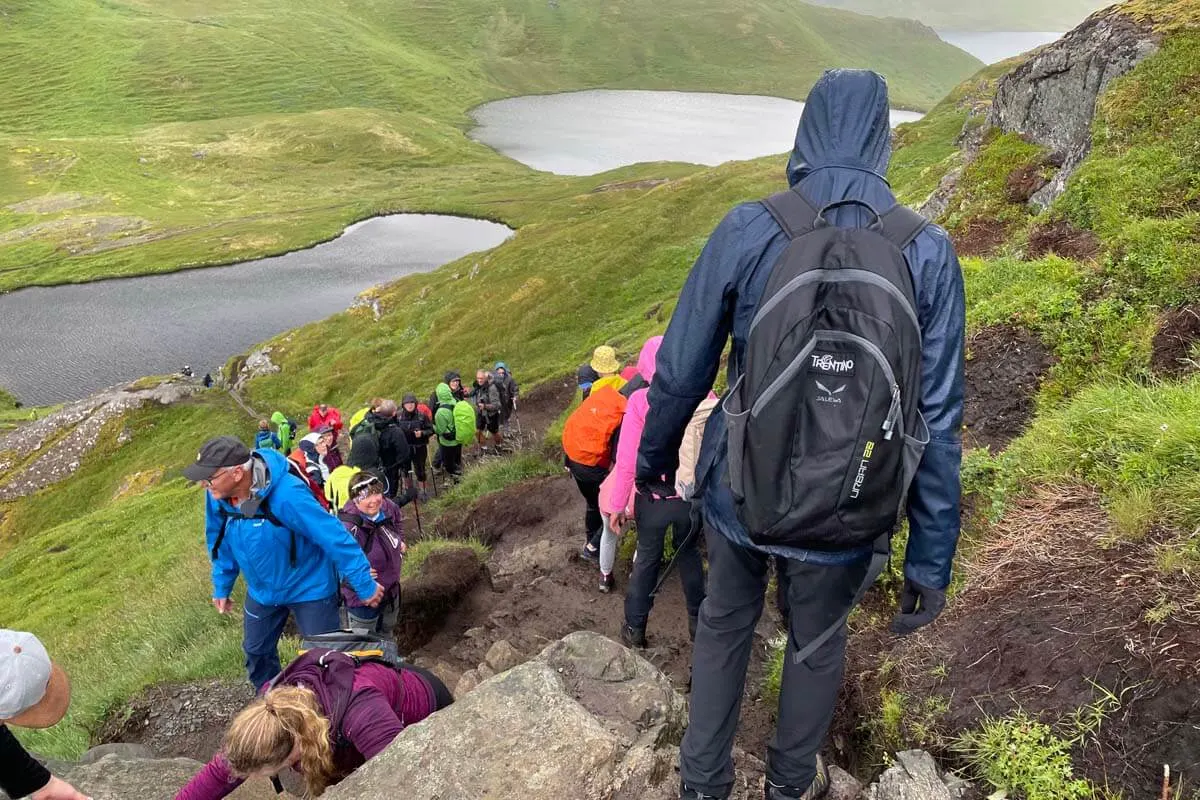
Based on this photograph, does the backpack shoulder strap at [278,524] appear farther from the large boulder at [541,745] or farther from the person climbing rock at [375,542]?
the large boulder at [541,745]

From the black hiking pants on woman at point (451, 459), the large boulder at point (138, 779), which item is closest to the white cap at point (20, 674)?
the large boulder at point (138, 779)

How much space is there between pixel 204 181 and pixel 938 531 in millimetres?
176095

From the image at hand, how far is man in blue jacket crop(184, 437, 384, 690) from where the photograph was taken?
658 cm

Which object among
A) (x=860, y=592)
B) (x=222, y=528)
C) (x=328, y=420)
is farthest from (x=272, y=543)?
(x=328, y=420)

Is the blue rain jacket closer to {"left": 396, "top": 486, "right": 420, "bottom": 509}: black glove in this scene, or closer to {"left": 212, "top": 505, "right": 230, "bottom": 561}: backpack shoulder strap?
{"left": 212, "top": 505, "right": 230, "bottom": 561}: backpack shoulder strap

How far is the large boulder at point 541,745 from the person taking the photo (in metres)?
4.39

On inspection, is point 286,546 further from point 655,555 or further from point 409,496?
point 409,496

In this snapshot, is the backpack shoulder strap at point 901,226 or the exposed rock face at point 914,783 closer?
the backpack shoulder strap at point 901,226

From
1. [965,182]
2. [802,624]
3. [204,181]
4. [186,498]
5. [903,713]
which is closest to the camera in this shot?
[802,624]

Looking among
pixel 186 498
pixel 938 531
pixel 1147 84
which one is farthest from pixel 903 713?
pixel 186 498

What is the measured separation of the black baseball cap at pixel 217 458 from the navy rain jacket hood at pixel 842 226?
4.70m

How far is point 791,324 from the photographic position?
306 cm

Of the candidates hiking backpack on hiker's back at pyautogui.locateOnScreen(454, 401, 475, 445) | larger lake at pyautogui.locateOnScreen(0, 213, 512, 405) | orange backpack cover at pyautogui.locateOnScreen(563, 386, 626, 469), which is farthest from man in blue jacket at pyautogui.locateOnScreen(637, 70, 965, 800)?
larger lake at pyautogui.locateOnScreen(0, 213, 512, 405)

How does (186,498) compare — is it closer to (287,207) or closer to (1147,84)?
(1147,84)
